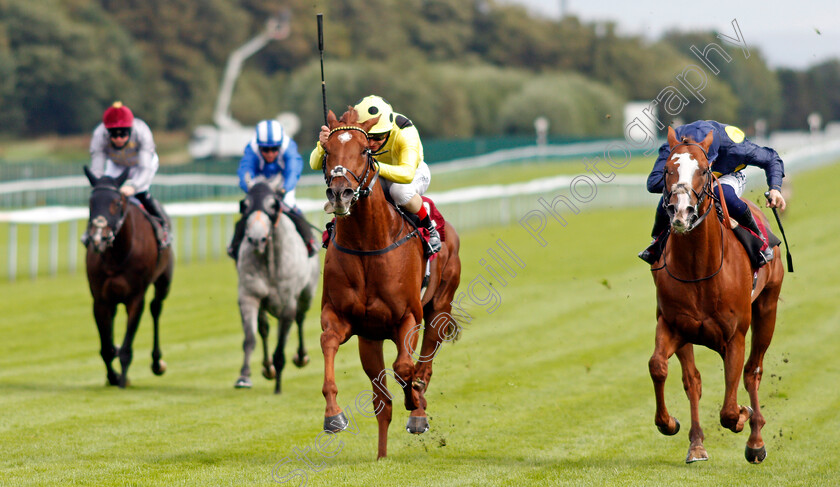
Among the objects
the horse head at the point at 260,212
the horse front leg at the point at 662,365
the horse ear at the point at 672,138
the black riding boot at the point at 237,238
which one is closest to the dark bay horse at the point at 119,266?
the black riding boot at the point at 237,238

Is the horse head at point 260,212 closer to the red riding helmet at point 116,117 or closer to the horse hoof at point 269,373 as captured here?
the horse hoof at point 269,373

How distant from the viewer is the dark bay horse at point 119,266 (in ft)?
29.9

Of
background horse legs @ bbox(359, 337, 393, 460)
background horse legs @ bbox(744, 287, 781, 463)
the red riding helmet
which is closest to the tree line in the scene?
the red riding helmet

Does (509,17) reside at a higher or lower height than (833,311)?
higher

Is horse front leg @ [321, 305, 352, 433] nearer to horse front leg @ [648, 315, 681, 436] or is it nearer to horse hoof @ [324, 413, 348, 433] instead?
horse hoof @ [324, 413, 348, 433]

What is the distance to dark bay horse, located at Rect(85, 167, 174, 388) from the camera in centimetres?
911

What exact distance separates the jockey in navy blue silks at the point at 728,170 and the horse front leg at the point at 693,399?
582 mm

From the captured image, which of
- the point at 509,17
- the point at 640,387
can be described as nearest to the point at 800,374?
the point at 640,387

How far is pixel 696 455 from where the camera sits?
21.4ft

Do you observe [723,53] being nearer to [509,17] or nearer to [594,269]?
[594,269]

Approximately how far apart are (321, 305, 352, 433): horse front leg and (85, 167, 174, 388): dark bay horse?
3433mm

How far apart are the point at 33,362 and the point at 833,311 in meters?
9.33

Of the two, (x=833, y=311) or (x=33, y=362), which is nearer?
(x=33, y=362)

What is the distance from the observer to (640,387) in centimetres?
966
